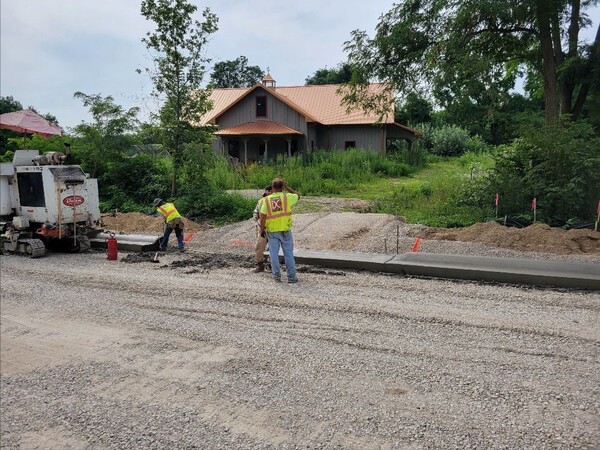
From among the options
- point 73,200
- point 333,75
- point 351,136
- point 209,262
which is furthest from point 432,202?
point 333,75

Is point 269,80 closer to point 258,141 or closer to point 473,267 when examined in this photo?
point 258,141

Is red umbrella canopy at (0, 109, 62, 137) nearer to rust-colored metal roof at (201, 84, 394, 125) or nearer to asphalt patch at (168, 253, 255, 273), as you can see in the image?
asphalt patch at (168, 253, 255, 273)

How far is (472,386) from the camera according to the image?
4.96 meters

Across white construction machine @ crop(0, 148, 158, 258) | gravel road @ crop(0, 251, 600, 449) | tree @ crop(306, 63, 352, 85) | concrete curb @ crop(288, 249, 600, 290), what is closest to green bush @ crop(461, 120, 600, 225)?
concrete curb @ crop(288, 249, 600, 290)

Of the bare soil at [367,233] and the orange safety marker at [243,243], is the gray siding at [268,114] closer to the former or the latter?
the bare soil at [367,233]

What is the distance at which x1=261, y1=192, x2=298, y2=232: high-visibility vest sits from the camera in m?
9.31

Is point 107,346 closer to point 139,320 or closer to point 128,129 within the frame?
point 139,320

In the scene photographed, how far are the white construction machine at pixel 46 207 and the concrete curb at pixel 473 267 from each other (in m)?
5.10

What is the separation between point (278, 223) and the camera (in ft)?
30.6

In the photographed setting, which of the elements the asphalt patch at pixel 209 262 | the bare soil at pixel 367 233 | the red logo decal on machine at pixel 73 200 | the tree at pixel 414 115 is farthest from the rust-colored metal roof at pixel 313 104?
the asphalt patch at pixel 209 262

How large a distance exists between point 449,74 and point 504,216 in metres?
4.47

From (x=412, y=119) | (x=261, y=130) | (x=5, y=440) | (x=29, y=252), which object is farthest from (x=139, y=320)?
(x=412, y=119)

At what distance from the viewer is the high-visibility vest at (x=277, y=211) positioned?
9.31m

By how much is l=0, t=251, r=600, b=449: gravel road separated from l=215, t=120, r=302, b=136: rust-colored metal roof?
2581 centimetres
